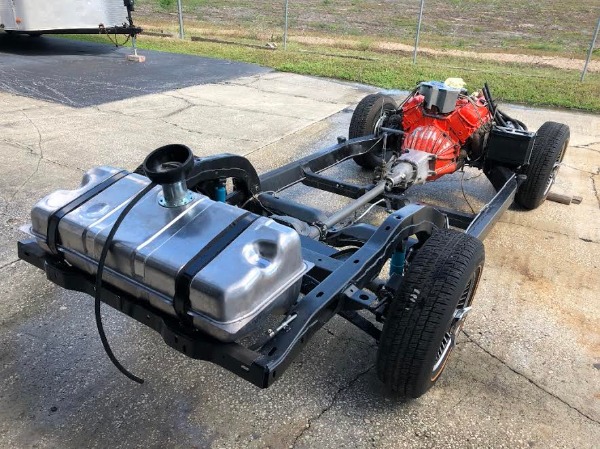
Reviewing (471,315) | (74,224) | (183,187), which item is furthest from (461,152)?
(74,224)

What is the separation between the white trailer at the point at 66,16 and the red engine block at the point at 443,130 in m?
9.47

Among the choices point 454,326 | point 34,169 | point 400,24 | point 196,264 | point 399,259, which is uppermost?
point 196,264

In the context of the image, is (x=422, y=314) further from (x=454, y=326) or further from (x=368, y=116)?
(x=368, y=116)

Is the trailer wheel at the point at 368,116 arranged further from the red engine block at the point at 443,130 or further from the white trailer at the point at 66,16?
the white trailer at the point at 66,16

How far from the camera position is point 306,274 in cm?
255

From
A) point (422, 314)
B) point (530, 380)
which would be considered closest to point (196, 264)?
point (422, 314)

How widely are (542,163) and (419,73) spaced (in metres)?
7.44

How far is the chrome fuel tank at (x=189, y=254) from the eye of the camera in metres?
1.86

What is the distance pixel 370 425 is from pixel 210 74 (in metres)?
9.35

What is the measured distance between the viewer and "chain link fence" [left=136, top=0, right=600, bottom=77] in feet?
65.4

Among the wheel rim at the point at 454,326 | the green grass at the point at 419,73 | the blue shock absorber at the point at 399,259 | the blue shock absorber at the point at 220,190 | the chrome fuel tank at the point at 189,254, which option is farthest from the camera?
the green grass at the point at 419,73

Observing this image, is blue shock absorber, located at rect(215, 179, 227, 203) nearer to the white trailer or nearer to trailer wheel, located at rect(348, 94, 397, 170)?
trailer wheel, located at rect(348, 94, 397, 170)

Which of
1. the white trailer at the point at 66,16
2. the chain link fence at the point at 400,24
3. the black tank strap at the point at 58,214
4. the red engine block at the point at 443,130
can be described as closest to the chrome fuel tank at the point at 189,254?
the black tank strap at the point at 58,214

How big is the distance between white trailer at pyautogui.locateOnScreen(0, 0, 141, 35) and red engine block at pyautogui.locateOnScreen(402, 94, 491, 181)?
9473 millimetres
